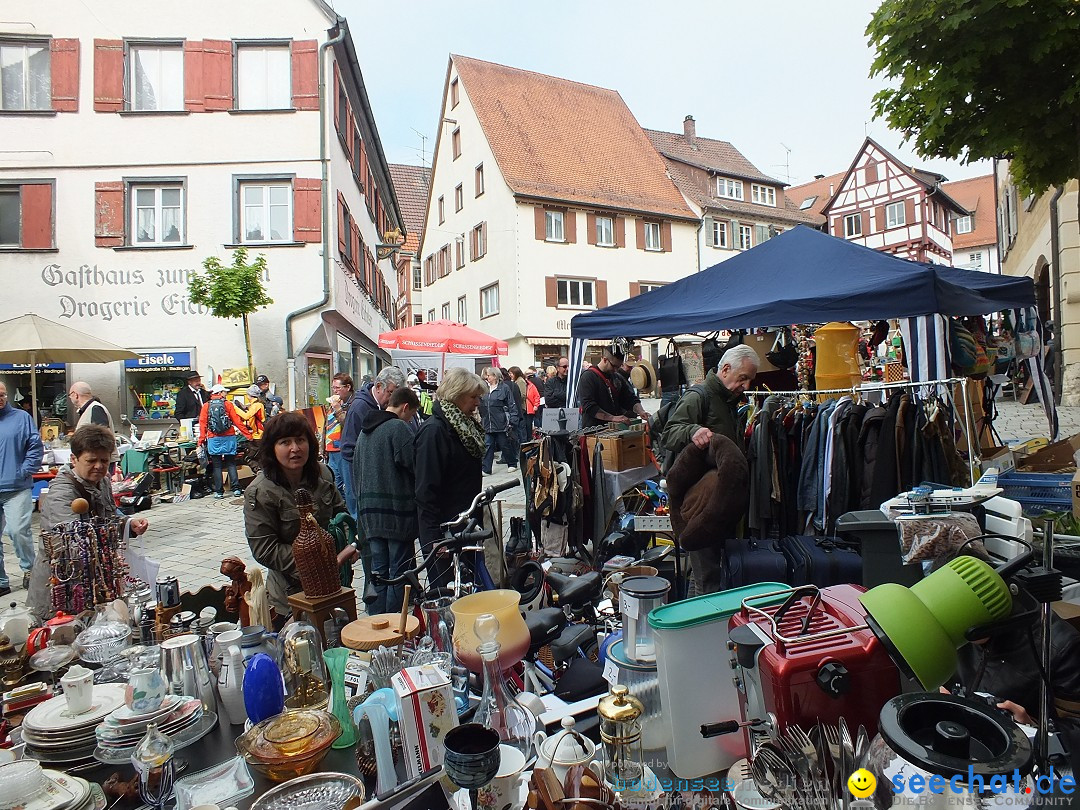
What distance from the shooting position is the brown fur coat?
3.48 m

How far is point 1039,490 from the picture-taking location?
389 cm

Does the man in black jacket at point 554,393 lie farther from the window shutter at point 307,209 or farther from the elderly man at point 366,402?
the window shutter at point 307,209

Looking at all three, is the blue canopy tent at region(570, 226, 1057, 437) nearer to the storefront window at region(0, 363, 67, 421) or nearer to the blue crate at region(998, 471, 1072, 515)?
the blue crate at region(998, 471, 1072, 515)

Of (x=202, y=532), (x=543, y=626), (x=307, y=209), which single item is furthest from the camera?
(x=307, y=209)

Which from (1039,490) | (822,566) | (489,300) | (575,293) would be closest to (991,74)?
(1039,490)

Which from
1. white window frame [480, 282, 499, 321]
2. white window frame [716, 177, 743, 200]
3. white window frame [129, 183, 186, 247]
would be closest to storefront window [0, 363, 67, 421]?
white window frame [129, 183, 186, 247]

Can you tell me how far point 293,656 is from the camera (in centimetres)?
185

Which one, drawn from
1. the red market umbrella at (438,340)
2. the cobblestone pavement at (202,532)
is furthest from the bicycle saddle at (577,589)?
the red market umbrella at (438,340)

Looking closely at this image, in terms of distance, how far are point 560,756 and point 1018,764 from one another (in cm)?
89

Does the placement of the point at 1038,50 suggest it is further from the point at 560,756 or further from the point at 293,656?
the point at 293,656

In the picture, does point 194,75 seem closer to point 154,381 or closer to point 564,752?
point 154,381

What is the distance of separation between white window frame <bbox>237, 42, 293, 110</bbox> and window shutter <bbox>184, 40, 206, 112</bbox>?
0.72 metres

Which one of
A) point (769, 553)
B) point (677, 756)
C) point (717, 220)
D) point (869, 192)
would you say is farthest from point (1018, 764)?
point (869, 192)

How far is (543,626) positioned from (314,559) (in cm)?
82
